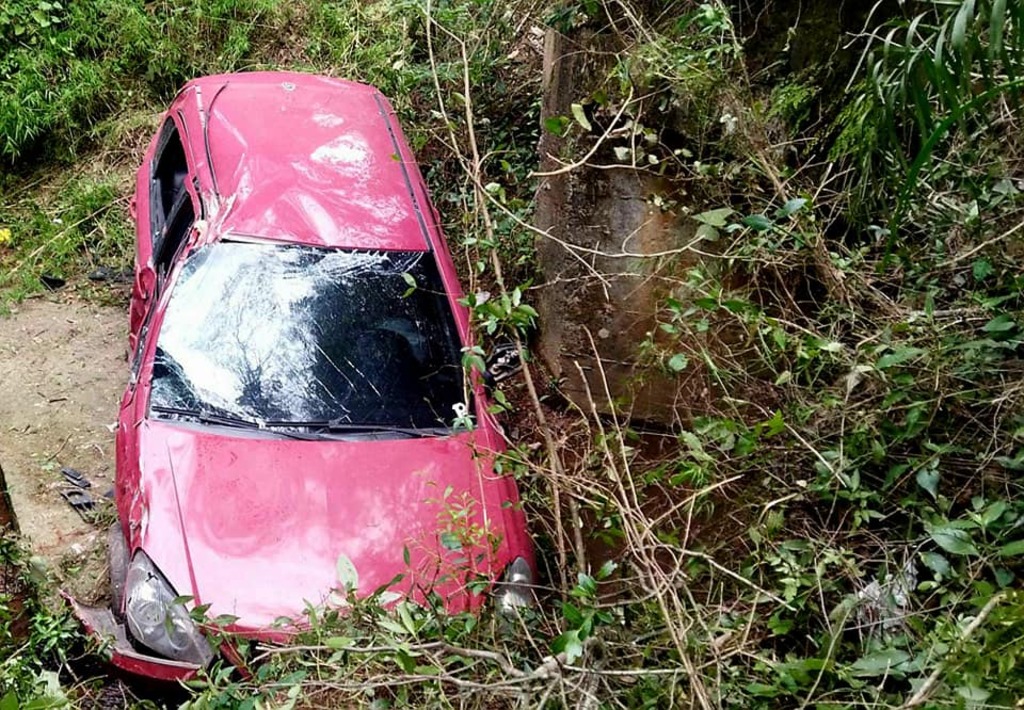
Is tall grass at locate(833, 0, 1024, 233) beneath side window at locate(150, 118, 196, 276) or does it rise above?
above

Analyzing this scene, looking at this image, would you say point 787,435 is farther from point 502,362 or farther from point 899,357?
point 502,362

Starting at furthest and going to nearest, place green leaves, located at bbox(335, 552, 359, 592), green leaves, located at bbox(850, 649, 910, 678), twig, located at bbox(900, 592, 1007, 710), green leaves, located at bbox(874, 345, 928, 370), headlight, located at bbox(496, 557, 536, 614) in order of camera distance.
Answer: headlight, located at bbox(496, 557, 536, 614)
green leaves, located at bbox(874, 345, 928, 370)
green leaves, located at bbox(335, 552, 359, 592)
green leaves, located at bbox(850, 649, 910, 678)
twig, located at bbox(900, 592, 1007, 710)

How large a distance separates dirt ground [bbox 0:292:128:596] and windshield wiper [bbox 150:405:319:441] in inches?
32.3

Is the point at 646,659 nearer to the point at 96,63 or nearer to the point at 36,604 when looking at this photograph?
the point at 36,604

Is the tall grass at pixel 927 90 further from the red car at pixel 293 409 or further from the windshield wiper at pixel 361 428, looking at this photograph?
the windshield wiper at pixel 361 428

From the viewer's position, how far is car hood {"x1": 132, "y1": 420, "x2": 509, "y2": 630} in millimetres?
2557

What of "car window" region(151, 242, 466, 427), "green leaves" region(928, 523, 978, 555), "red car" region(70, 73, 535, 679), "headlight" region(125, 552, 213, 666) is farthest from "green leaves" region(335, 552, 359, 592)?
"green leaves" region(928, 523, 978, 555)

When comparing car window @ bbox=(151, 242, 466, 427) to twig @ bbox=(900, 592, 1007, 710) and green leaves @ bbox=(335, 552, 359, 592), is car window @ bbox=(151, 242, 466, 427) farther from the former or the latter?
twig @ bbox=(900, 592, 1007, 710)

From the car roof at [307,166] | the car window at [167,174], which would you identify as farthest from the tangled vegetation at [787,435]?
the car window at [167,174]

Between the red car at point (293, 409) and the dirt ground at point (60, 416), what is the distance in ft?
2.31

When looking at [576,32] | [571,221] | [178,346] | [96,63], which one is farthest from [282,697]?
[96,63]

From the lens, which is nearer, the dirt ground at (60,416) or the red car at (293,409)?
the red car at (293,409)

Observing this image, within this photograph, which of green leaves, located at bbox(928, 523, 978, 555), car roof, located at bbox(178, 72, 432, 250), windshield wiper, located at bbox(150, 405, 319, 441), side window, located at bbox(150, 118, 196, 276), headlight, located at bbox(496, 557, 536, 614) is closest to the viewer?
green leaves, located at bbox(928, 523, 978, 555)

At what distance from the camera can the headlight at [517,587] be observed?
2.49m
